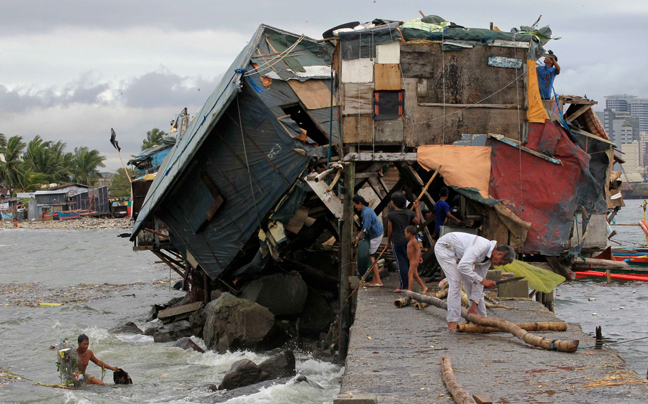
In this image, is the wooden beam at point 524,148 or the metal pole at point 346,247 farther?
the wooden beam at point 524,148

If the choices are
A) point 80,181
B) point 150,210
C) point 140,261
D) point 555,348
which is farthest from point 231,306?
point 80,181

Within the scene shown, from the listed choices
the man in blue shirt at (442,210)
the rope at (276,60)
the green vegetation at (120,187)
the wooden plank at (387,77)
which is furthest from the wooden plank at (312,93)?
the green vegetation at (120,187)

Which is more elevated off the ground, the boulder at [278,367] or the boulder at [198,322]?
the boulder at [278,367]

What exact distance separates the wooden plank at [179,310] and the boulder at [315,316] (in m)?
3.45

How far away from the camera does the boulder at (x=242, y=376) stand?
948 centimetres

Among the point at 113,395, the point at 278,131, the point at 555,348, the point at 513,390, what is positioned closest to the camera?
the point at 513,390

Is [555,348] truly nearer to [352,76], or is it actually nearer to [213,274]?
[352,76]

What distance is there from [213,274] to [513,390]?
10.1 m

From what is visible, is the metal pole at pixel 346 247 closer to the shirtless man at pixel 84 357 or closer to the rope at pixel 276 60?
the rope at pixel 276 60

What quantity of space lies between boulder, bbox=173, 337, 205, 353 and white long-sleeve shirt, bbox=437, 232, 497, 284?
7271mm

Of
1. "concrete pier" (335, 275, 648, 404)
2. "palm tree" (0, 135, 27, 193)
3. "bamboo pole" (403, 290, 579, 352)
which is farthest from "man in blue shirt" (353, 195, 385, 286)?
"palm tree" (0, 135, 27, 193)

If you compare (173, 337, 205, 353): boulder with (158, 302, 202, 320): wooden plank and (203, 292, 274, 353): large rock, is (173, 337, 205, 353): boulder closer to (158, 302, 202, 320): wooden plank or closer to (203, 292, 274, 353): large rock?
(203, 292, 274, 353): large rock

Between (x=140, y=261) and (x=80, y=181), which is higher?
(x=80, y=181)

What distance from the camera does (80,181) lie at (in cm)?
7650
